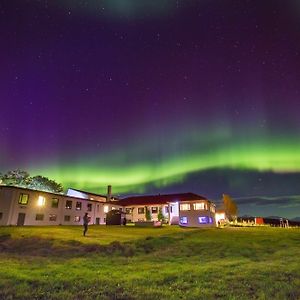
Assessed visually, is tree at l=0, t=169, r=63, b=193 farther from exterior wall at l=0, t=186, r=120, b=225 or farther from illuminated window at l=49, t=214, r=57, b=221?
illuminated window at l=49, t=214, r=57, b=221

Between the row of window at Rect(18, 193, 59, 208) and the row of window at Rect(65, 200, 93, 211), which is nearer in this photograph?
the row of window at Rect(18, 193, 59, 208)

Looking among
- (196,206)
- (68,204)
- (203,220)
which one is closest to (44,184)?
(68,204)

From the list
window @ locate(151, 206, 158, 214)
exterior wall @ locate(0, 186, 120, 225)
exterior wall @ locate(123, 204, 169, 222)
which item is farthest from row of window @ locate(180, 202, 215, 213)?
exterior wall @ locate(0, 186, 120, 225)

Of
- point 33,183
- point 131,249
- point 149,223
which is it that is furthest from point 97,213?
point 131,249

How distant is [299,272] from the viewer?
1404 centimetres

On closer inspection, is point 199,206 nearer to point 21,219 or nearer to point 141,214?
point 141,214

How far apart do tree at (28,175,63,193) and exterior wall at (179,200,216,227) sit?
4751 cm

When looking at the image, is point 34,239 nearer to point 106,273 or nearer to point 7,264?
point 7,264

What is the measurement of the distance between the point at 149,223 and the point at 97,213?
1697 centimetres

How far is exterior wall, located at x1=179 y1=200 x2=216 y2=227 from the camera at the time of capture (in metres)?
62.3

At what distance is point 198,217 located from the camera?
6312cm

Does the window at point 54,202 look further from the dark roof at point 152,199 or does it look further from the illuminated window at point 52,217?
the dark roof at point 152,199

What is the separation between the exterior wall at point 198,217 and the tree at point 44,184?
156 feet

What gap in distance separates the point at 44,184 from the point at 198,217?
5428cm
